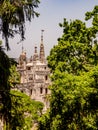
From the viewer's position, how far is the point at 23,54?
78.6 metres

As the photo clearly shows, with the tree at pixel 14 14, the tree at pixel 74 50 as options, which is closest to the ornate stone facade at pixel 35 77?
the tree at pixel 74 50

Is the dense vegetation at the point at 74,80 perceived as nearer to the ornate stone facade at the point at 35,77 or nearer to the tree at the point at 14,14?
the tree at the point at 14,14

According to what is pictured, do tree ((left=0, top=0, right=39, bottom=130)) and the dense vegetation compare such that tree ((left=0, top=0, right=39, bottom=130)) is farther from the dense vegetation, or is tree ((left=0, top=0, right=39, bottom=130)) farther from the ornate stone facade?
the ornate stone facade

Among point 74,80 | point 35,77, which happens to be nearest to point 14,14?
point 74,80

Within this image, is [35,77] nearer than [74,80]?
No

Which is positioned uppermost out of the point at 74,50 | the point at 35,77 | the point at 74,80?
the point at 35,77

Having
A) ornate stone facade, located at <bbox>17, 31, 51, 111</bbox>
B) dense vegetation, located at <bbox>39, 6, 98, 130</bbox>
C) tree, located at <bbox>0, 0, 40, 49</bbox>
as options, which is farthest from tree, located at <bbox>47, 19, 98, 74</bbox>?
ornate stone facade, located at <bbox>17, 31, 51, 111</bbox>

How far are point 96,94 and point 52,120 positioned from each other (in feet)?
13.5

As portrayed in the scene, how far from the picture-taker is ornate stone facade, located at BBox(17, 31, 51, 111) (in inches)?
2891

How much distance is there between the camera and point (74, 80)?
23109 mm

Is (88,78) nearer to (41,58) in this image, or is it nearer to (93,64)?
(93,64)

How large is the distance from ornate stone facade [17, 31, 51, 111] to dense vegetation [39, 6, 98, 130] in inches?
1811

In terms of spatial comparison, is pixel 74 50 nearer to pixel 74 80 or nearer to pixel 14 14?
pixel 74 80

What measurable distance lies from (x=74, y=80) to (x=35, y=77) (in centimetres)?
5125
